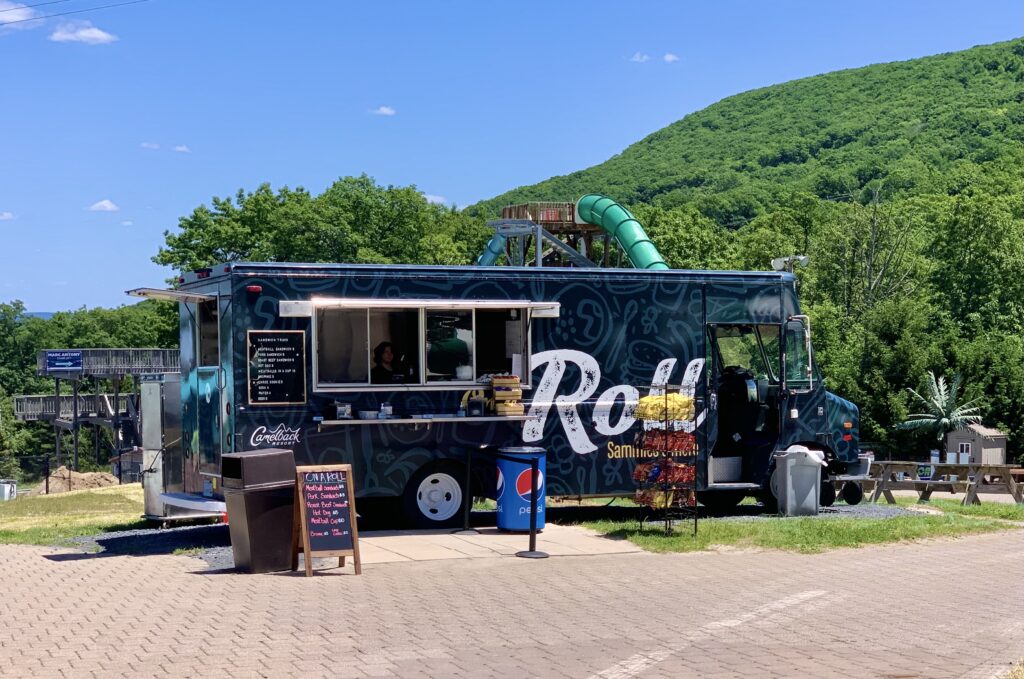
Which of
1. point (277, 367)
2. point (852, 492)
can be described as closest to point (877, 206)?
point (852, 492)

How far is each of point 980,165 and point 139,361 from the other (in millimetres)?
62072

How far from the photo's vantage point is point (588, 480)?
14.6 m

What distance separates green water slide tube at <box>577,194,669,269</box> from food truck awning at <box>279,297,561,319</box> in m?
11.5

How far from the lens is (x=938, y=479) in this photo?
2134cm

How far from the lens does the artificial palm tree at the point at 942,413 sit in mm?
34469

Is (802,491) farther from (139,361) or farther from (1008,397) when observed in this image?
(139,361)

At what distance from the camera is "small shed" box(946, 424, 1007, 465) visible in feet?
104

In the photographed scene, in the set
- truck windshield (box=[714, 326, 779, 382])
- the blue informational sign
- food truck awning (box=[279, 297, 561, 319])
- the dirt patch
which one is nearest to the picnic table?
truck windshield (box=[714, 326, 779, 382])

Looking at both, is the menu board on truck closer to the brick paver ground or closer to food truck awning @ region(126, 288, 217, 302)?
food truck awning @ region(126, 288, 217, 302)

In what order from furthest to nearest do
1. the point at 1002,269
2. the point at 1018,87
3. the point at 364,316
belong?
the point at 1018,87 → the point at 1002,269 → the point at 364,316

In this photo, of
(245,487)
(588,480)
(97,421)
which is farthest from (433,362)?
(97,421)

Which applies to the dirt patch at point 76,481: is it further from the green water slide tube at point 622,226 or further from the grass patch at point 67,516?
the green water slide tube at point 622,226

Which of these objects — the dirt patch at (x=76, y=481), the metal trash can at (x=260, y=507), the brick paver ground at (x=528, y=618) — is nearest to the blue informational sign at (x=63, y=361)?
the dirt patch at (x=76, y=481)

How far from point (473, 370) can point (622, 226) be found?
53.1 feet
